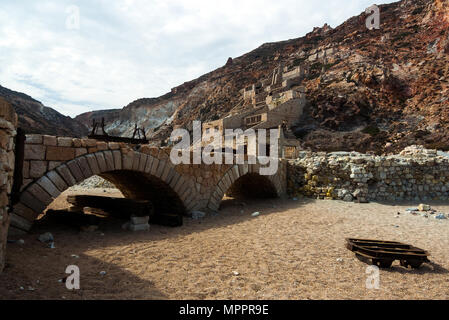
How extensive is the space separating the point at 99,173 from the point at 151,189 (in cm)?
223

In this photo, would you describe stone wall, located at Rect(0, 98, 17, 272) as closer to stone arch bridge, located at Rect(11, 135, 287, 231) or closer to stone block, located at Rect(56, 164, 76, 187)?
stone arch bridge, located at Rect(11, 135, 287, 231)

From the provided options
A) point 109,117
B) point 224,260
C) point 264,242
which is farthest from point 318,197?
point 109,117

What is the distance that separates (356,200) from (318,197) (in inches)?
65.6

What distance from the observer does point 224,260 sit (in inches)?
193

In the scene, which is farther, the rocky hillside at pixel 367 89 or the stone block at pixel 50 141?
the rocky hillside at pixel 367 89

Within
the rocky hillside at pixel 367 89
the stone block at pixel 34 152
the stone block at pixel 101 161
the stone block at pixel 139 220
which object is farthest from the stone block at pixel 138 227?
the rocky hillside at pixel 367 89

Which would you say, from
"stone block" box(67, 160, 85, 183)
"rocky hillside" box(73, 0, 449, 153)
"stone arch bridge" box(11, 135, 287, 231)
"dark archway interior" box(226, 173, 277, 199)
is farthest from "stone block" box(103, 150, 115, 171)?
"rocky hillside" box(73, 0, 449, 153)

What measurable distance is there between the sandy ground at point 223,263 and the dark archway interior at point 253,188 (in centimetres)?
460

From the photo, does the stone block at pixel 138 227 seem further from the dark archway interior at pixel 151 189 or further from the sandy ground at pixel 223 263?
the dark archway interior at pixel 151 189

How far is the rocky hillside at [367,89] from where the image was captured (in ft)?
90.0

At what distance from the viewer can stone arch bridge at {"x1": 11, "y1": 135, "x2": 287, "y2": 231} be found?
5492 mm

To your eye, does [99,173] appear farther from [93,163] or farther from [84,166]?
[84,166]

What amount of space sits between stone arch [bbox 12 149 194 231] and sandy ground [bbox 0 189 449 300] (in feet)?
2.35

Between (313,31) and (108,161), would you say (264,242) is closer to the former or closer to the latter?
(108,161)
